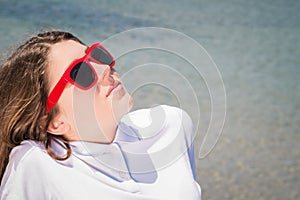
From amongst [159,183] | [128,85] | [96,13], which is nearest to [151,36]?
[96,13]

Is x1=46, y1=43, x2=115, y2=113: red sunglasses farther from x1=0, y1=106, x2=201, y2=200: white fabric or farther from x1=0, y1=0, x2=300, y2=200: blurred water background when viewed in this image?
x1=0, y1=0, x2=300, y2=200: blurred water background

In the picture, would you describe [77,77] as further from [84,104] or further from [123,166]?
[123,166]

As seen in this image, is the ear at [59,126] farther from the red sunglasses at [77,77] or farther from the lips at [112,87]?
the lips at [112,87]

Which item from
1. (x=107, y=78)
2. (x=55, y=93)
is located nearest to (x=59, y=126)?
(x=55, y=93)

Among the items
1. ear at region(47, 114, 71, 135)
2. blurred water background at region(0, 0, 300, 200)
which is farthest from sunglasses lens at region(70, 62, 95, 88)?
blurred water background at region(0, 0, 300, 200)

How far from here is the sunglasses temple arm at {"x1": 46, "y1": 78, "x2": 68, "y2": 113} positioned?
1.62 metres

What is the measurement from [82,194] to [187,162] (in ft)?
1.41

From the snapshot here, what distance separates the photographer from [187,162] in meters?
1.83

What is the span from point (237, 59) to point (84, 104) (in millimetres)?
6107

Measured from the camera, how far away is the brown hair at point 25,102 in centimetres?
161

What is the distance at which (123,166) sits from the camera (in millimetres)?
1751

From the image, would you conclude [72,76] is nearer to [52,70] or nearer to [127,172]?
[52,70]

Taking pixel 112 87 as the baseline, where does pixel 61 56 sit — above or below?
above

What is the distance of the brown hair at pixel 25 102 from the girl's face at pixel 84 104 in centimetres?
3
